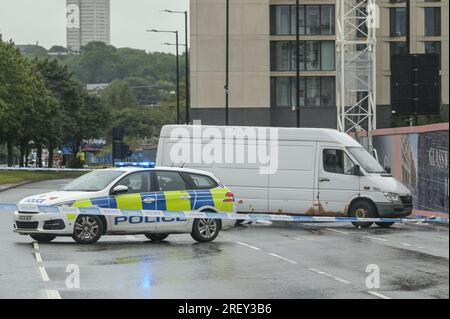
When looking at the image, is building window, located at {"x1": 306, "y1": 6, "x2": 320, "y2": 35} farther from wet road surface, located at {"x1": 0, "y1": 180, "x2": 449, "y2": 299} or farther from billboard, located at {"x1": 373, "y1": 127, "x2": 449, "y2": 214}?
wet road surface, located at {"x1": 0, "y1": 180, "x2": 449, "y2": 299}

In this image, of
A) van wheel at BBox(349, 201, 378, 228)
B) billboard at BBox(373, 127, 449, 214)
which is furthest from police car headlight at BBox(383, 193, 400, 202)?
billboard at BBox(373, 127, 449, 214)

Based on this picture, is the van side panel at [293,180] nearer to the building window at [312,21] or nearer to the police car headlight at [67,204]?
the police car headlight at [67,204]

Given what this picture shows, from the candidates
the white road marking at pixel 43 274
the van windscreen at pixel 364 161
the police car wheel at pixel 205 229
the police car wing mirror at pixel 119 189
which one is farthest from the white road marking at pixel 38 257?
the van windscreen at pixel 364 161

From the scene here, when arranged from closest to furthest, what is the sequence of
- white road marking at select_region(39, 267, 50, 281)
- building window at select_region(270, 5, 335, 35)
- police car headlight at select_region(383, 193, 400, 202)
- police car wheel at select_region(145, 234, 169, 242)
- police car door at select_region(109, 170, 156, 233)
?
white road marking at select_region(39, 267, 50, 281) < police car door at select_region(109, 170, 156, 233) < police car wheel at select_region(145, 234, 169, 242) < police car headlight at select_region(383, 193, 400, 202) < building window at select_region(270, 5, 335, 35)

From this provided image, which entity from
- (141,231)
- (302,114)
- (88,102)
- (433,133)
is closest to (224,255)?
(141,231)

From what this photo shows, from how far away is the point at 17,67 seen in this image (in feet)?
232

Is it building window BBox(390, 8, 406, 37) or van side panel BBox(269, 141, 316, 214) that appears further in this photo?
building window BBox(390, 8, 406, 37)

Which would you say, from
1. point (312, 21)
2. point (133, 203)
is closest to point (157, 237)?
point (133, 203)

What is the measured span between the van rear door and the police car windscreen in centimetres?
714

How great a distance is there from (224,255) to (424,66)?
1535cm

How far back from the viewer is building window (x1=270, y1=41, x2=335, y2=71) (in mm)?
78812

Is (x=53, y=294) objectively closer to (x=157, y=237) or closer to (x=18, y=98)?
(x=157, y=237)

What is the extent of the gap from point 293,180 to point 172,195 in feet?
20.1

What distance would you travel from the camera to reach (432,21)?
78.6m
